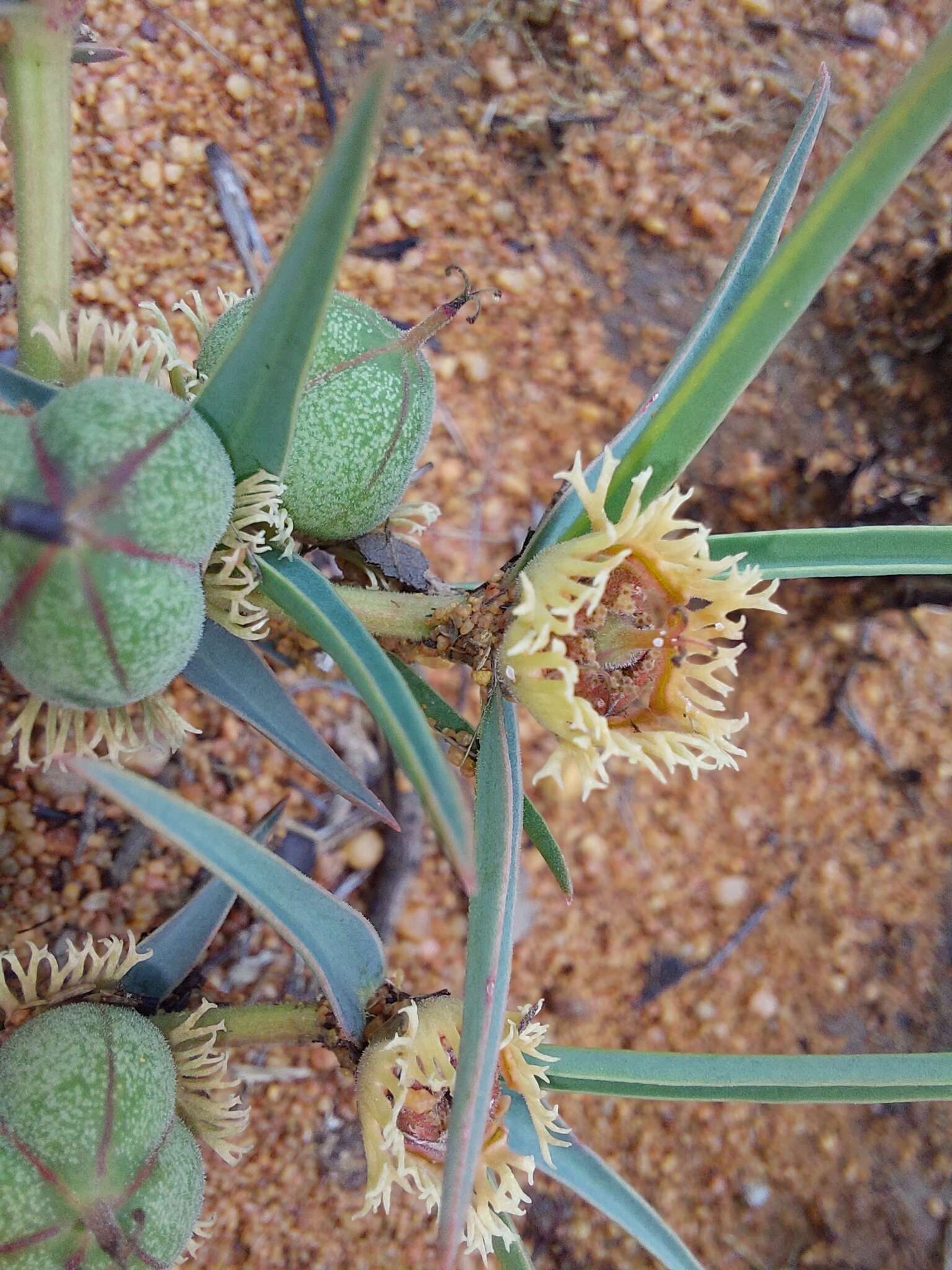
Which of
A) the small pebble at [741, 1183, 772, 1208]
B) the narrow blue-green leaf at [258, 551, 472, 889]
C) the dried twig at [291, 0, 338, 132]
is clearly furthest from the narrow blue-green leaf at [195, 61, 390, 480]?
the small pebble at [741, 1183, 772, 1208]

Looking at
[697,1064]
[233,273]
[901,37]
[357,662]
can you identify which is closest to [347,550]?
[357,662]

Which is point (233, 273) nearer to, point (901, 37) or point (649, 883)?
point (649, 883)

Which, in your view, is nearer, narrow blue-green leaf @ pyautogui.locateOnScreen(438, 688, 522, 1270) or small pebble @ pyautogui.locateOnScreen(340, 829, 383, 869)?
narrow blue-green leaf @ pyautogui.locateOnScreen(438, 688, 522, 1270)

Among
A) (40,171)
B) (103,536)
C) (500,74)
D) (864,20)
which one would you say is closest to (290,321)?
(103,536)

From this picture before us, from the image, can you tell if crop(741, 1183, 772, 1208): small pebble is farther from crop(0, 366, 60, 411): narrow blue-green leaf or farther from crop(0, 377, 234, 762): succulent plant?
crop(0, 366, 60, 411): narrow blue-green leaf

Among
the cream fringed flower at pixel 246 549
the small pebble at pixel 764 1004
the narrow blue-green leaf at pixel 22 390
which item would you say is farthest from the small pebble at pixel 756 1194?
the narrow blue-green leaf at pixel 22 390

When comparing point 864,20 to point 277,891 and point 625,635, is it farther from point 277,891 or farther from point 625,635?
point 277,891
